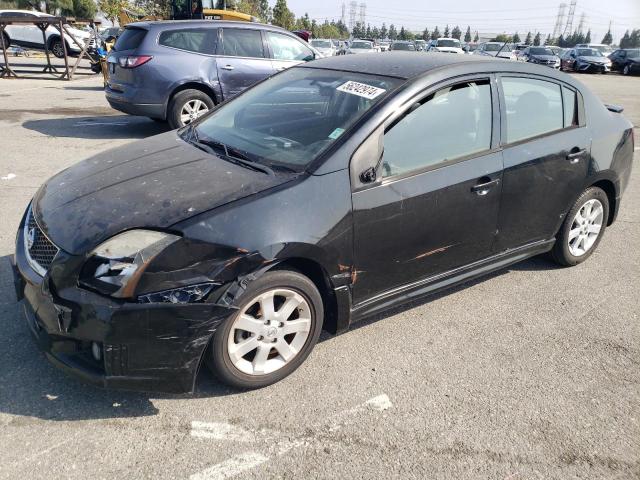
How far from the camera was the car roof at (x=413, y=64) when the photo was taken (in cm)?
332

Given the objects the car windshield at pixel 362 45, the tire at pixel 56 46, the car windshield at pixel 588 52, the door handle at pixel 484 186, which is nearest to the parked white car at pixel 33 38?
the tire at pixel 56 46

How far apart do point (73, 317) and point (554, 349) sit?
8.82ft

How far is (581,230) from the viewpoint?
427 cm

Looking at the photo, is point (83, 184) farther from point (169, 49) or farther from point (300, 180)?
point (169, 49)

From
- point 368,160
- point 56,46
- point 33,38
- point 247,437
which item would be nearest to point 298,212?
point 368,160

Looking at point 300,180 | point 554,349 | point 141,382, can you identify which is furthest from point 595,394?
point 141,382

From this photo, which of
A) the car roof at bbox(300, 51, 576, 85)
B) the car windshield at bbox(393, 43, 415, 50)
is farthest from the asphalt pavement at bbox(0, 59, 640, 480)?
the car windshield at bbox(393, 43, 415, 50)

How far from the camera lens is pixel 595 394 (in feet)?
9.35

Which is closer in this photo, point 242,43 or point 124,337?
point 124,337

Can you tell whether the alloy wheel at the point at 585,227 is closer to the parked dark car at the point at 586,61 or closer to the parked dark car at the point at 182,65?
the parked dark car at the point at 182,65

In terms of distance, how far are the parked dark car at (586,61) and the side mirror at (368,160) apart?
31.1 metres

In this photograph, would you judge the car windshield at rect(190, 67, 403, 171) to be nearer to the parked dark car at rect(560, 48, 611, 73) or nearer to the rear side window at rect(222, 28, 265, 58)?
the rear side window at rect(222, 28, 265, 58)

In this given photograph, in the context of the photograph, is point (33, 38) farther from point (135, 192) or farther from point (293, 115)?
point (135, 192)

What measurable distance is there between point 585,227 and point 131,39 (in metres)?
7.27
